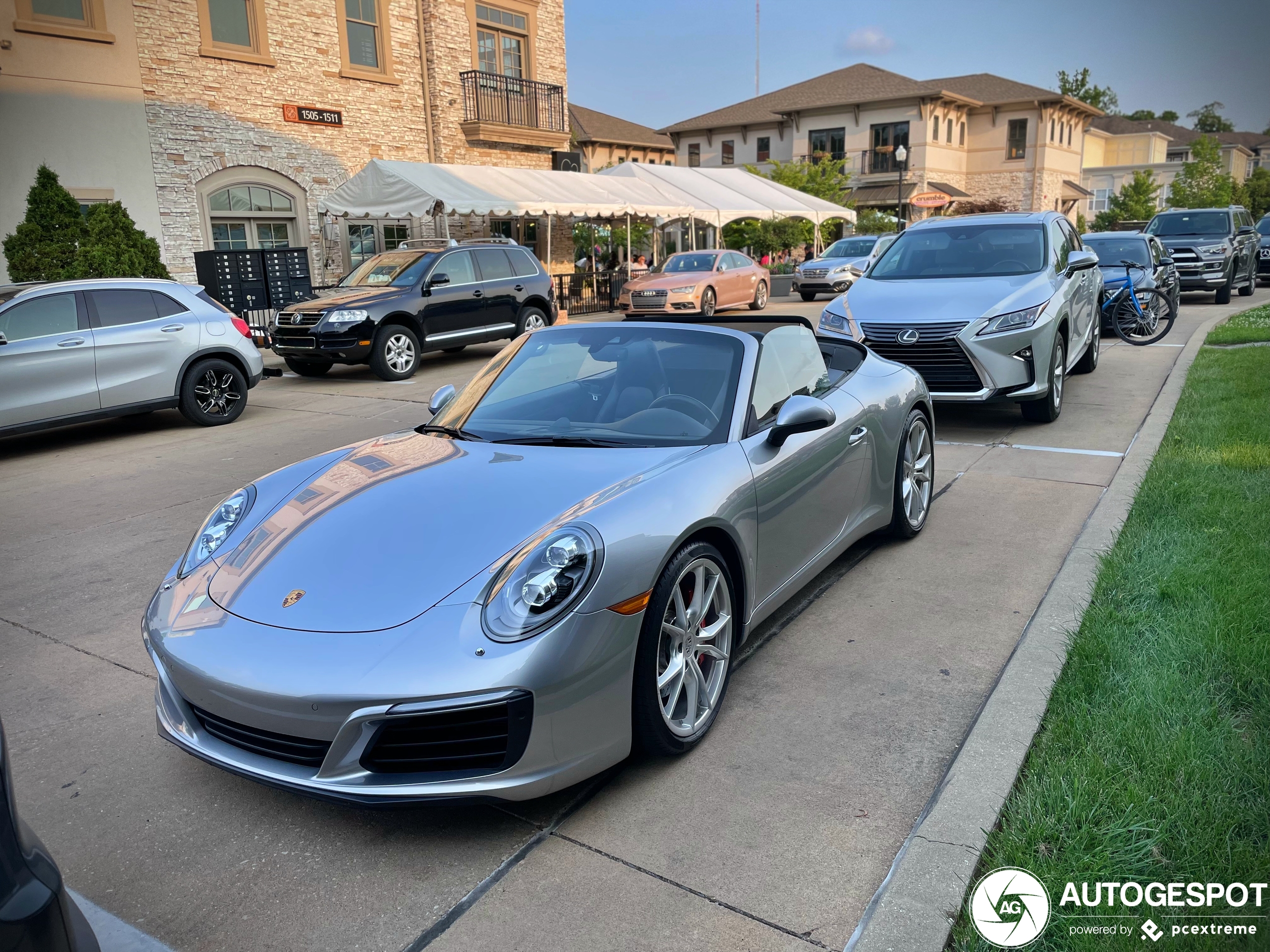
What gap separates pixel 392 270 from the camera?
1446cm

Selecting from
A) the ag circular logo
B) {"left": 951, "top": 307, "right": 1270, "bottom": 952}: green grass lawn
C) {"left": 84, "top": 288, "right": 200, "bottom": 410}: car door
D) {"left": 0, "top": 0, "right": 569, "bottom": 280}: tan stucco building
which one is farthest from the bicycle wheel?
{"left": 0, "top": 0, "right": 569, "bottom": 280}: tan stucco building

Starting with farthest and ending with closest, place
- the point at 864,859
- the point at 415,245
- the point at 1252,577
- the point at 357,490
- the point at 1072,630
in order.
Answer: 1. the point at 415,245
2. the point at 1252,577
3. the point at 1072,630
4. the point at 357,490
5. the point at 864,859

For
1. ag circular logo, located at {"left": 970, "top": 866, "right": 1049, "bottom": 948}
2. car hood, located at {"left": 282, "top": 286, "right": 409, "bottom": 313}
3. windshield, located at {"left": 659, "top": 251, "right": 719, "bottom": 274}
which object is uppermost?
windshield, located at {"left": 659, "top": 251, "right": 719, "bottom": 274}

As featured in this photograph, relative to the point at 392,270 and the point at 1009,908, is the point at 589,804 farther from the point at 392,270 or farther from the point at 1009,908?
the point at 392,270

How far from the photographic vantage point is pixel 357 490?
358 centimetres

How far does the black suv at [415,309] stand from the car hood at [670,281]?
4.62 meters

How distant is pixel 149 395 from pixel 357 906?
877cm

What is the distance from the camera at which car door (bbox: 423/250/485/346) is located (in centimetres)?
1409

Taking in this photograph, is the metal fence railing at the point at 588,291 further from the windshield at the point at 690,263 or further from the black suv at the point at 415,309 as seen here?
the black suv at the point at 415,309

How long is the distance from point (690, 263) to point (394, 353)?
9621 mm

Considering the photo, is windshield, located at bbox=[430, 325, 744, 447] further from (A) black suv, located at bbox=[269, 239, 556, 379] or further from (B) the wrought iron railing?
(B) the wrought iron railing

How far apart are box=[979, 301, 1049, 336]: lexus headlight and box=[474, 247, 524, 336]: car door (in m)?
8.81

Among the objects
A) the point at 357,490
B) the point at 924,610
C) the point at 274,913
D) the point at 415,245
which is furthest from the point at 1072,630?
the point at 415,245

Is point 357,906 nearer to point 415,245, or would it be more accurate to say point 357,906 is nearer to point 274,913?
point 274,913
